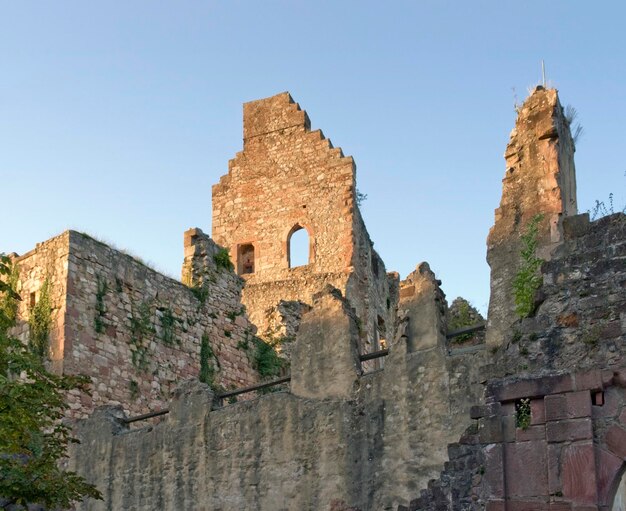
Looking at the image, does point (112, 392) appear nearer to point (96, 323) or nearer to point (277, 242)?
point (96, 323)

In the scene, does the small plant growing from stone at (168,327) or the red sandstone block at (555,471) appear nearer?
the red sandstone block at (555,471)

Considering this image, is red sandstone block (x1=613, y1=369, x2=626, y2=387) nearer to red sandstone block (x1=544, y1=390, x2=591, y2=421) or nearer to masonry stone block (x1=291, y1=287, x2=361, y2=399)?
red sandstone block (x1=544, y1=390, x2=591, y2=421)

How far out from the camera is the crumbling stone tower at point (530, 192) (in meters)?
12.6

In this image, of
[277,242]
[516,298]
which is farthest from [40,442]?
[277,242]

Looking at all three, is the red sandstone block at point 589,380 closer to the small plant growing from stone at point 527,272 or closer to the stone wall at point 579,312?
the stone wall at point 579,312

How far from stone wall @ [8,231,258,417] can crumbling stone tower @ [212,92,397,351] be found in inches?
246

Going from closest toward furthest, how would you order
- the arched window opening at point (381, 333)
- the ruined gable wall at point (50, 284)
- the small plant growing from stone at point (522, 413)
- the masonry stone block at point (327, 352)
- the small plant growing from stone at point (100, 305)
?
the small plant growing from stone at point (522, 413) < the masonry stone block at point (327, 352) < the ruined gable wall at point (50, 284) < the small plant growing from stone at point (100, 305) < the arched window opening at point (381, 333)

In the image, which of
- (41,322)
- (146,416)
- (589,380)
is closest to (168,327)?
(41,322)

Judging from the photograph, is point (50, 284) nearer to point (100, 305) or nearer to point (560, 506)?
point (100, 305)

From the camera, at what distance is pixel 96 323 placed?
18406 millimetres

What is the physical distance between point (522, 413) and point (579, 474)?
78cm

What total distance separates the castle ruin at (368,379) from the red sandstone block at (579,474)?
12mm

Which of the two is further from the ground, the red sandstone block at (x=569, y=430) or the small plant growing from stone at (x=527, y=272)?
the small plant growing from stone at (x=527, y=272)

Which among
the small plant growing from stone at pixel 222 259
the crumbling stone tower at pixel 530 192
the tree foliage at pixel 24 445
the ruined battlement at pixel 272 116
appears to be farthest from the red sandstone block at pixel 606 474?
the ruined battlement at pixel 272 116
